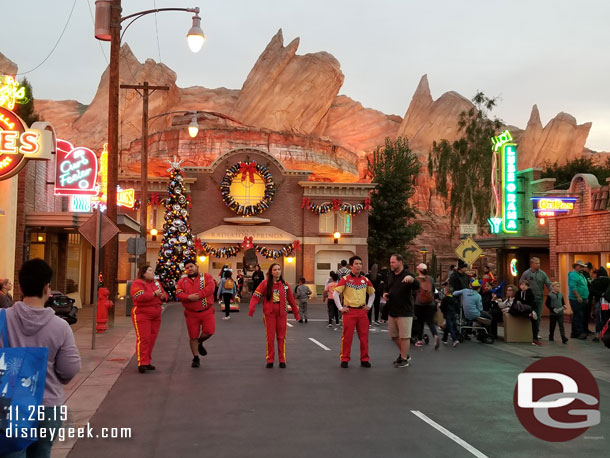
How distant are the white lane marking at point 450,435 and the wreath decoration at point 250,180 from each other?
33174mm

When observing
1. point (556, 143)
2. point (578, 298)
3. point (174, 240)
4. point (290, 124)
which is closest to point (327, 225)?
point (174, 240)

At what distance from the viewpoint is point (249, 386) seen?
365 inches

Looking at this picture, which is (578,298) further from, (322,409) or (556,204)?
(322,409)

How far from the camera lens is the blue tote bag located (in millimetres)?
3482

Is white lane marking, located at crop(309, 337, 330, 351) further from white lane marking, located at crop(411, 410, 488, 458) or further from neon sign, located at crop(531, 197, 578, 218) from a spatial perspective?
neon sign, located at crop(531, 197, 578, 218)

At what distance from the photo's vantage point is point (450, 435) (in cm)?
659

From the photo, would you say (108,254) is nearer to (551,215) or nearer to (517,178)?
(551,215)

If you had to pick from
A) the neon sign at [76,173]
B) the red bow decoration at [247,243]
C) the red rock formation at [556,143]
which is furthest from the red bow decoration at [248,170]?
the red rock formation at [556,143]

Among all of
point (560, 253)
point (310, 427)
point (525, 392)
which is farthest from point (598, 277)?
point (310, 427)

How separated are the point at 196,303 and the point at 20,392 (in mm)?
7442

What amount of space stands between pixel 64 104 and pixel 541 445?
101m

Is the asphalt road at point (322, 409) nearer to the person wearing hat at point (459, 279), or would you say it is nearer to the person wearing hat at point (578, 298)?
the person wearing hat at point (459, 279)

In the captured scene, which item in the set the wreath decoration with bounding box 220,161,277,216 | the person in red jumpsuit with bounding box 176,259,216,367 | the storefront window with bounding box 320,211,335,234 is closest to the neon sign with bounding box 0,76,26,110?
the person in red jumpsuit with bounding box 176,259,216,367

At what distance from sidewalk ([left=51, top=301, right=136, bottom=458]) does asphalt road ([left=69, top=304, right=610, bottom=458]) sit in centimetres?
17
